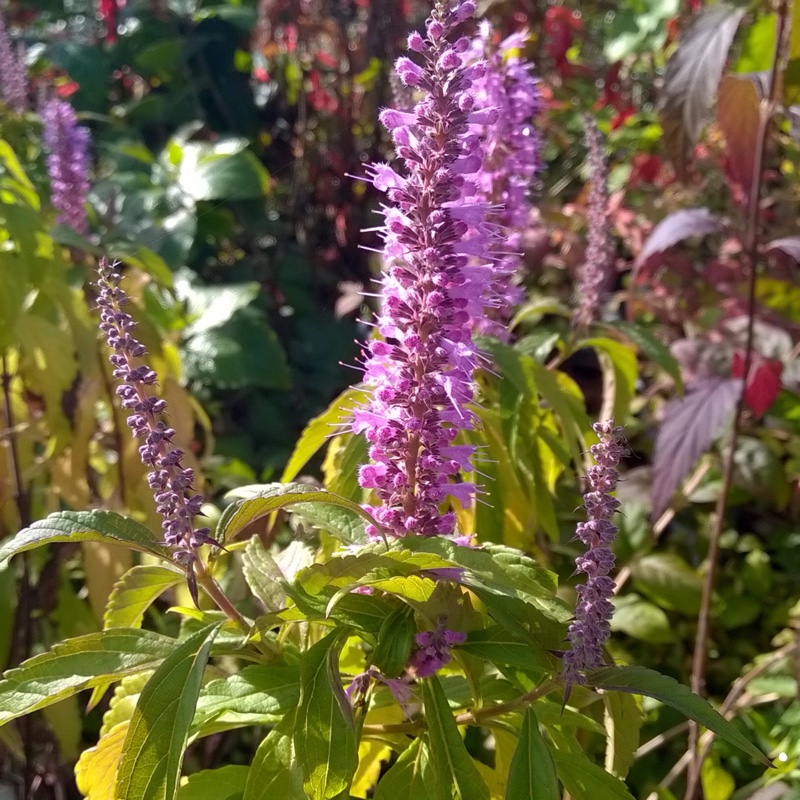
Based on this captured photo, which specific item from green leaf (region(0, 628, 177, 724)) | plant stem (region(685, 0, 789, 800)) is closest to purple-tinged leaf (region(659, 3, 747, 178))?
plant stem (region(685, 0, 789, 800))

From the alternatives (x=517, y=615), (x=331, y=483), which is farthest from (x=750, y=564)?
(x=517, y=615)

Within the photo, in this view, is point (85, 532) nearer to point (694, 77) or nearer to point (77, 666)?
point (77, 666)

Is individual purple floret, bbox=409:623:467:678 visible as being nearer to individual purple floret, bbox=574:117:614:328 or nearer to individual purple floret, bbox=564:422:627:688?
individual purple floret, bbox=564:422:627:688

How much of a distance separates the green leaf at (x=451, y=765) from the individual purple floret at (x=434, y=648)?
0.05 m

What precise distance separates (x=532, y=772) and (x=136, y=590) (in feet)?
1.39

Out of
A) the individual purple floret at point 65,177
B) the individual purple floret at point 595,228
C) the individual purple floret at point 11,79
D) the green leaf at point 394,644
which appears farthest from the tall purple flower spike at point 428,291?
the individual purple floret at point 11,79

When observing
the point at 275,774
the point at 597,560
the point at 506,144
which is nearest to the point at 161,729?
the point at 275,774

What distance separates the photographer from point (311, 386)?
3.08 metres

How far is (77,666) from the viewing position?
75 centimetres

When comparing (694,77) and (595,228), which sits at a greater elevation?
(694,77)

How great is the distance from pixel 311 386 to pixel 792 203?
5.72 ft

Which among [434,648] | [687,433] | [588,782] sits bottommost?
[687,433]

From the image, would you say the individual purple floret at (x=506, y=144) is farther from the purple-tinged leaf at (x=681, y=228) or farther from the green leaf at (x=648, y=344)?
the purple-tinged leaf at (x=681, y=228)

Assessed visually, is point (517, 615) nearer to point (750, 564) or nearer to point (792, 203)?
point (750, 564)
